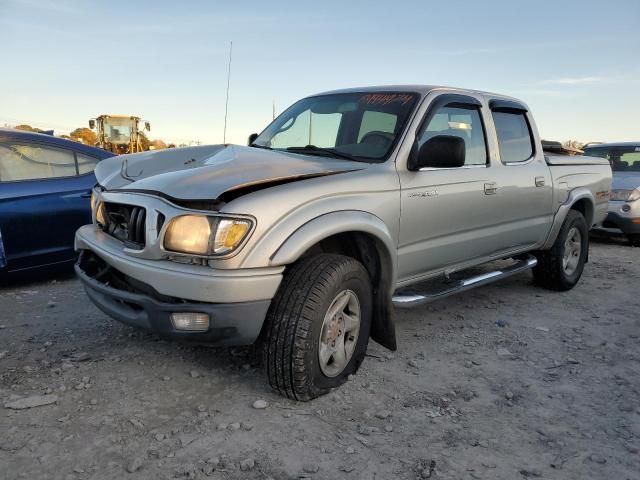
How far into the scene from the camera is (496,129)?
4.35 meters

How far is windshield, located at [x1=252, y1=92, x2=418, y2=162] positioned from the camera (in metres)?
3.51

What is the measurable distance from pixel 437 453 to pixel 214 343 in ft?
3.78

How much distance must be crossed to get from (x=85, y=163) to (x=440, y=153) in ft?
11.6

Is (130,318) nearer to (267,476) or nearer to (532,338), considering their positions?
(267,476)

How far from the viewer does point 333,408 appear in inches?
111

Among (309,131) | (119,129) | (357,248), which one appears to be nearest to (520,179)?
(309,131)

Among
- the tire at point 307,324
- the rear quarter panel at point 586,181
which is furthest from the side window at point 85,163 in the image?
the rear quarter panel at point 586,181

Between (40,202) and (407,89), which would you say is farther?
(40,202)

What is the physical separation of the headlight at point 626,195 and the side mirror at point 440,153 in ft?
20.1

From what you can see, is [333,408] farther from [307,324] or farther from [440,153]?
[440,153]

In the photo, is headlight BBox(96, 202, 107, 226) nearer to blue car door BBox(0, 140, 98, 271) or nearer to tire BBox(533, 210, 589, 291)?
blue car door BBox(0, 140, 98, 271)

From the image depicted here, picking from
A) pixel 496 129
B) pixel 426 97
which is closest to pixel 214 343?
pixel 426 97

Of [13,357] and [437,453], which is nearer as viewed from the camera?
[437,453]

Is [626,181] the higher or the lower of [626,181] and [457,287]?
the higher
